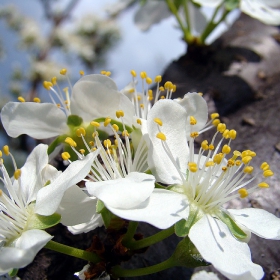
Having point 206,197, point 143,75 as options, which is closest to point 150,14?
point 143,75

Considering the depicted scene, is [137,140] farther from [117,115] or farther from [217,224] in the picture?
[217,224]

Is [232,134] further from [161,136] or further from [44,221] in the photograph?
[44,221]

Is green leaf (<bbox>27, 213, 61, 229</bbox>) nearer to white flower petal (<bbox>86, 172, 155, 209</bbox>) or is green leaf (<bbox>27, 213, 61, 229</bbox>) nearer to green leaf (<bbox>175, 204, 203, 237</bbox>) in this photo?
white flower petal (<bbox>86, 172, 155, 209</bbox>)

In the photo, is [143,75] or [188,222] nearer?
[188,222]

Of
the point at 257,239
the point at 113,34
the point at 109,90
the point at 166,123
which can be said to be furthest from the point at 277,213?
the point at 113,34

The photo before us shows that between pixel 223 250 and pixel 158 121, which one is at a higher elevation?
pixel 158 121

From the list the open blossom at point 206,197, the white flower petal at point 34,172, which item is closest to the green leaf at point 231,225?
the open blossom at point 206,197

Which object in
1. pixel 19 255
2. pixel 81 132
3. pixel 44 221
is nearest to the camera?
pixel 19 255
